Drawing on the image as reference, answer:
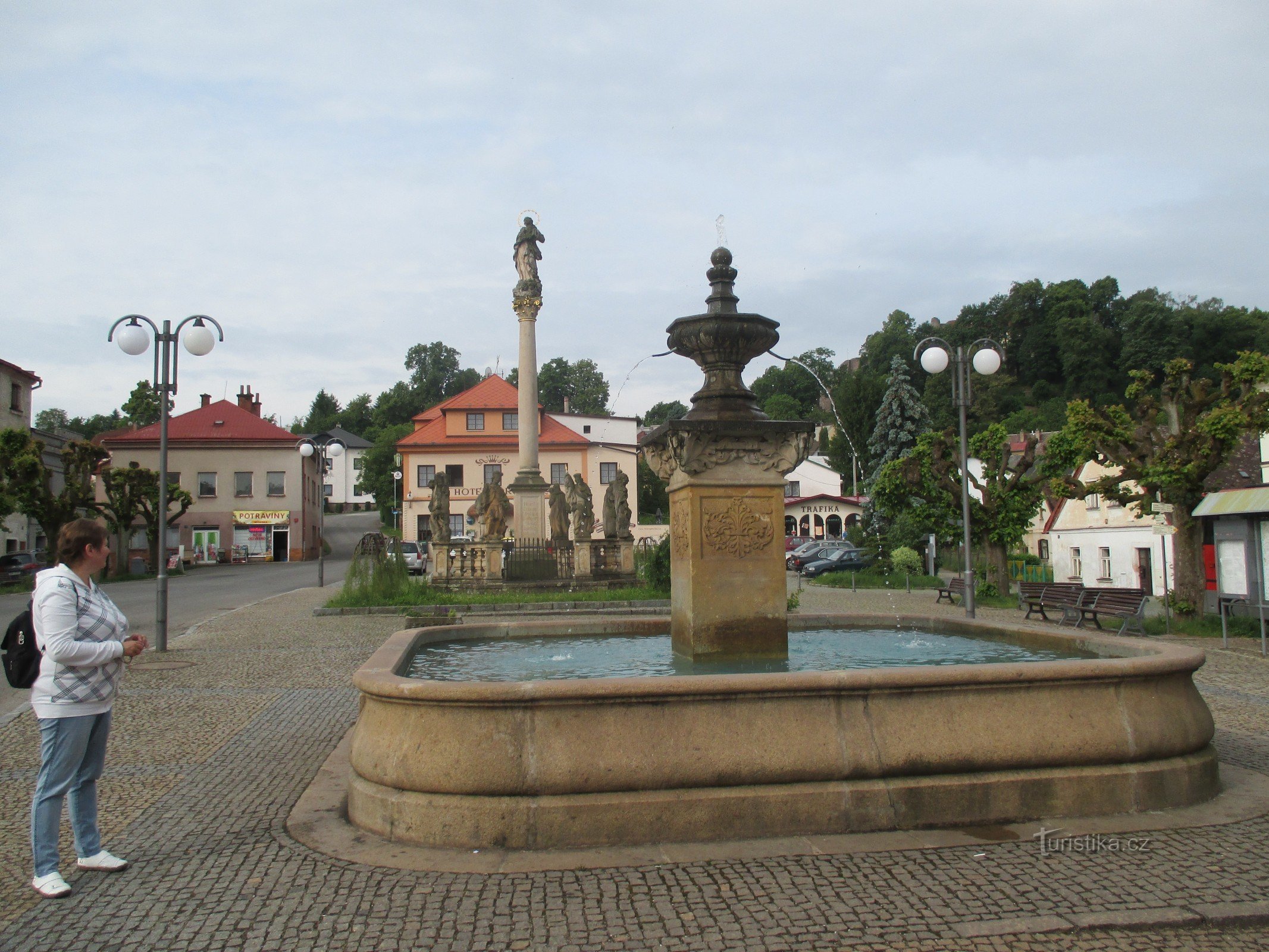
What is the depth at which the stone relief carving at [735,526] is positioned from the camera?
23.5 ft

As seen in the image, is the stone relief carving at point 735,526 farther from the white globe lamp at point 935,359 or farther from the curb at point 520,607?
the curb at point 520,607

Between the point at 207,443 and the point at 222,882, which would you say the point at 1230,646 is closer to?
the point at 222,882

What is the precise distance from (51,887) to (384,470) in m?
81.9

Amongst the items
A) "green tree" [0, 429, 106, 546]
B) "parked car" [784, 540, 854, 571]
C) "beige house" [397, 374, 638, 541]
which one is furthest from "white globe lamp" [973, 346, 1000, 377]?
"beige house" [397, 374, 638, 541]

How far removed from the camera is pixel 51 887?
432 centimetres

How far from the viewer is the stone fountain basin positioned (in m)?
4.73

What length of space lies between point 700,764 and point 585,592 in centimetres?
1808

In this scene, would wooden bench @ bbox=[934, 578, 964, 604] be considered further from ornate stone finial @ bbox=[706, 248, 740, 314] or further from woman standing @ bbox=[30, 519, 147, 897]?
woman standing @ bbox=[30, 519, 147, 897]

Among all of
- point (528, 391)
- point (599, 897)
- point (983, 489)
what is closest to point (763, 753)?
point (599, 897)

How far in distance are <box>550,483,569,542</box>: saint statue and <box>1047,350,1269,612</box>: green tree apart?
13.6 metres

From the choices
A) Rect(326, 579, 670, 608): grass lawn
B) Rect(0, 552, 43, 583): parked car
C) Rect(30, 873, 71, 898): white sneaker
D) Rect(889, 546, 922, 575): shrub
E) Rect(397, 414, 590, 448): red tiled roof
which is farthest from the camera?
Rect(397, 414, 590, 448): red tiled roof

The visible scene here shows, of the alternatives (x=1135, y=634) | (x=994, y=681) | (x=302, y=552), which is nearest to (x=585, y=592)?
(x=1135, y=634)

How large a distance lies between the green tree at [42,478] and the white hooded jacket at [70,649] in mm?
30909

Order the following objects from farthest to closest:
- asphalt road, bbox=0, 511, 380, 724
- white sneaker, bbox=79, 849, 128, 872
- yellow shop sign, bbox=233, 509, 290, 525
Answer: yellow shop sign, bbox=233, 509, 290, 525
asphalt road, bbox=0, 511, 380, 724
white sneaker, bbox=79, 849, 128, 872
